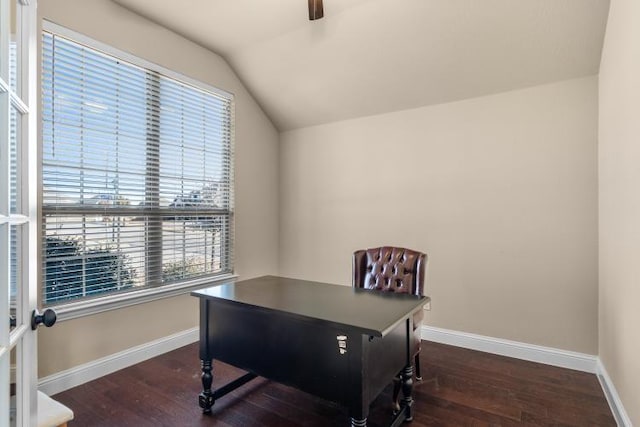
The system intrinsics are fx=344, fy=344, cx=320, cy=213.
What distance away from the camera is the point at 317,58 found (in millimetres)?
3090

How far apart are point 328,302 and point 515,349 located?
191 cm

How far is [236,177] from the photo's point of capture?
139 inches

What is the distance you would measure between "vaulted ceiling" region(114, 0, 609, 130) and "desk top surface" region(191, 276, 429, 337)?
1.92 m

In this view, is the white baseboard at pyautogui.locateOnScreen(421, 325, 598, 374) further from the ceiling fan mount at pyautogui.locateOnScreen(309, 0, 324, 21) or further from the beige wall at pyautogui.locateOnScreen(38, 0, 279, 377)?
the ceiling fan mount at pyautogui.locateOnScreen(309, 0, 324, 21)

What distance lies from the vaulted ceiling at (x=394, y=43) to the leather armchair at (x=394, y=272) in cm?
155

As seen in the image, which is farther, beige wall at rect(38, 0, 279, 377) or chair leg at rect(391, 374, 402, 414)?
beige wall at rect(38, 0, 279, 377)

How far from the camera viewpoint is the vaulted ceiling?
2348 mm

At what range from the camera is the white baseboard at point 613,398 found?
185cm

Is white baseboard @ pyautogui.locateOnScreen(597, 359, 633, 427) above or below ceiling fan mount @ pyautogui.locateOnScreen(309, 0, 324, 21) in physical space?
below

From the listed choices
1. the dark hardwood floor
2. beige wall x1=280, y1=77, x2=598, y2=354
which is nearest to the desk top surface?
the dark hardwood floor

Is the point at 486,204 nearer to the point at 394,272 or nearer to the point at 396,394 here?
the point at 394,272

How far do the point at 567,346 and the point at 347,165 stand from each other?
2433mm

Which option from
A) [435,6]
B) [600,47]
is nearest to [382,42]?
[435,6]

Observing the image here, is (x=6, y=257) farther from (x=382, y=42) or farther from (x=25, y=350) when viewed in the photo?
(x=382, y=42)
